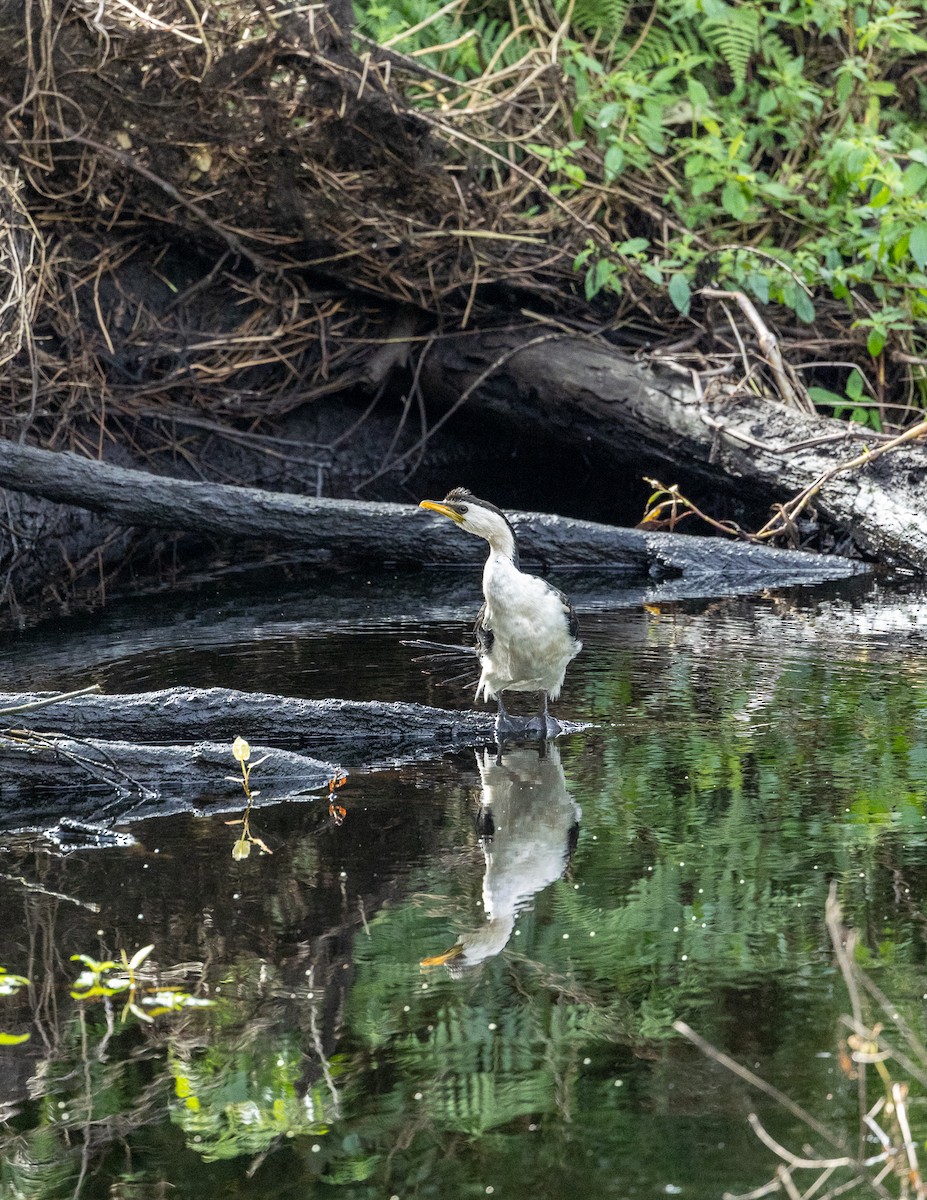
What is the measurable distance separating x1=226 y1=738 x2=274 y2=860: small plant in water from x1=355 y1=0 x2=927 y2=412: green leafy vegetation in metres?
5.18

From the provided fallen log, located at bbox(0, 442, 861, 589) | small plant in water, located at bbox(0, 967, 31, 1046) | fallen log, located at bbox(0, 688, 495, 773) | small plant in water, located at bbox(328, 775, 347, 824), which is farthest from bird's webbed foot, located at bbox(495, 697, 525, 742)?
fallen log, located at bbox(0, 442, 861, 589)

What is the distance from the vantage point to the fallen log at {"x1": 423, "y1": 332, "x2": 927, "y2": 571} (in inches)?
301

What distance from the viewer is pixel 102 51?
814cm

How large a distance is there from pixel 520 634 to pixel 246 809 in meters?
1.12

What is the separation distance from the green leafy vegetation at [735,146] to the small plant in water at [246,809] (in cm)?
518

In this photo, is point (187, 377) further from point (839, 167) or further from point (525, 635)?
point (525, 635)

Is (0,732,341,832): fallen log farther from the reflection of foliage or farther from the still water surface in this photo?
the reflection of foliage

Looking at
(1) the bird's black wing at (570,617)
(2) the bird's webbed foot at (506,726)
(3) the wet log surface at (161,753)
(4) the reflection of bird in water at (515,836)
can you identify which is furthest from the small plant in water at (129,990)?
(1) the bird's black wing at (570,617)

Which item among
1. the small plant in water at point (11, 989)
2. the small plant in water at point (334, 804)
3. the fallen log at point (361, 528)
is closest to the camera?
the small plant in water at point (11, 989)

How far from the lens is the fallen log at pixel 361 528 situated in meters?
7.37

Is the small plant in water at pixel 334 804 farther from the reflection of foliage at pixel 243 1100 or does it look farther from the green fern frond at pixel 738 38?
the green fern frond at pixel 738 38

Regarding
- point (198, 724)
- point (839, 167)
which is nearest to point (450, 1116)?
point (198, 724)

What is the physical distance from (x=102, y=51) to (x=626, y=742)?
17.3ft

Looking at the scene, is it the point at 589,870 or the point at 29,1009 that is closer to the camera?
the point at 29,1009
